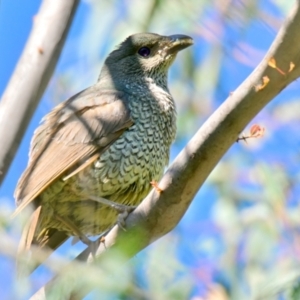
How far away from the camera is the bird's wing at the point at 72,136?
13.5 ft

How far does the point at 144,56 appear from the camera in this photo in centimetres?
520

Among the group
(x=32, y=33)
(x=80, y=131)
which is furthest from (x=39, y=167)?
(x=32, y=33)

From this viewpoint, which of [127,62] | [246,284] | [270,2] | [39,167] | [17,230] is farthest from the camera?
[127,62]

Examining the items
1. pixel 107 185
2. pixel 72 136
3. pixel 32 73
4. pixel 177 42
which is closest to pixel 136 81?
pixel 177 42

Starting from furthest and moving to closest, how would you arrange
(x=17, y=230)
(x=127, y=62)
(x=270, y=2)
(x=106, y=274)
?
1. (x=127, y=62)
2. (x=270, y=2)
3. (x=17, y=230)
4. (x=106, y=274)

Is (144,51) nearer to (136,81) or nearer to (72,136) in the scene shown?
(136,81)

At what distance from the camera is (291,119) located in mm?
5547

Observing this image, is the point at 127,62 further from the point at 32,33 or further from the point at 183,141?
the point at 32,33

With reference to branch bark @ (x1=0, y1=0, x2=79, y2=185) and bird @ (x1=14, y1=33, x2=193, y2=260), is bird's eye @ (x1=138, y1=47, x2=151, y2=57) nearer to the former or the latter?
bird @ (x1=14, y1=33, x2=193, y2=260)

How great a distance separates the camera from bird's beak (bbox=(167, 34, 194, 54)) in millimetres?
4871

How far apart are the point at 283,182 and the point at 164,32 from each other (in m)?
1.41

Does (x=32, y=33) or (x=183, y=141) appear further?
(x=183, y=141)

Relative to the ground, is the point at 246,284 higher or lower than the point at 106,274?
lower

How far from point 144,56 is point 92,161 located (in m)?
1.19
